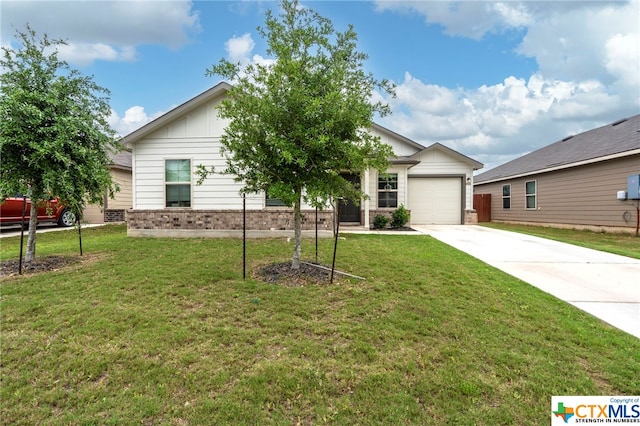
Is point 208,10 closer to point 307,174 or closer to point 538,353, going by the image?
point 307,174

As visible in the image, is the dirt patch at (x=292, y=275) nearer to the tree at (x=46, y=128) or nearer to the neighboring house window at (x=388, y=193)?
the tree at (x=46, y=128)

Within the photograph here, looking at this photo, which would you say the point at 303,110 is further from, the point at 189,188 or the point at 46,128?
the point at 189,188

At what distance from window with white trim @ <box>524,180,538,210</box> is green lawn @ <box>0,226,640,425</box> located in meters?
13.5

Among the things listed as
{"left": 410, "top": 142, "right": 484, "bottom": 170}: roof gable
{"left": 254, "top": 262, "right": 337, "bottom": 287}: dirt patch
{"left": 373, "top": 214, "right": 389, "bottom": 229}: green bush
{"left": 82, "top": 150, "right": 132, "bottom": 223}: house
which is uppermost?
{"left": 410, "top": 142, "right": 484, "bottom": 170}: roof gable

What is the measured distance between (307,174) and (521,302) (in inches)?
135

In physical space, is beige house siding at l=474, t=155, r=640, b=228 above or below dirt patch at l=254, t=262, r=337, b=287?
above

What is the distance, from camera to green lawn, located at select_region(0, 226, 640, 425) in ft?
→ 7.13

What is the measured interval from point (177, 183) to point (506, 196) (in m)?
17.6

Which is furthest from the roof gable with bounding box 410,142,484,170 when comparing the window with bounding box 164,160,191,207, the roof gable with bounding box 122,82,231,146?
the window with bounding box 164,160,191,207

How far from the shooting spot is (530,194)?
1602cm

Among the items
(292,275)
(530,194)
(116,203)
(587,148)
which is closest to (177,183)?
(292,275)

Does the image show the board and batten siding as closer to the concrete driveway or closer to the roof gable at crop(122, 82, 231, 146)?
the roof gable at crop(122, 82, 231, 146)

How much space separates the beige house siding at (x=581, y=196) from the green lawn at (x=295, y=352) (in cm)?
1015

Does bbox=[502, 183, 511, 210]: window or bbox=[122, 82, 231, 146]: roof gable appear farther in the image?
bbox=[502, 183, 511, 210]: window
